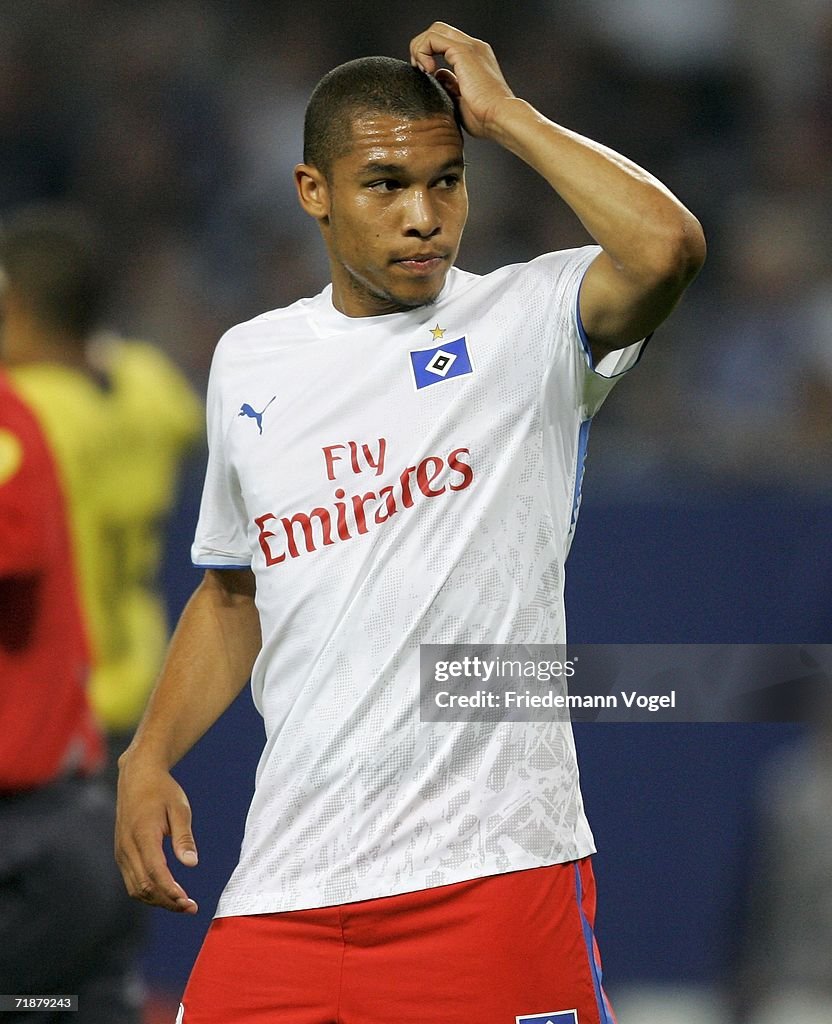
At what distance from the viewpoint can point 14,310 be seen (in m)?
4.79

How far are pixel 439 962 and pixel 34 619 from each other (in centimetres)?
125

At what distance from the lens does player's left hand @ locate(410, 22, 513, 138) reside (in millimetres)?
2408

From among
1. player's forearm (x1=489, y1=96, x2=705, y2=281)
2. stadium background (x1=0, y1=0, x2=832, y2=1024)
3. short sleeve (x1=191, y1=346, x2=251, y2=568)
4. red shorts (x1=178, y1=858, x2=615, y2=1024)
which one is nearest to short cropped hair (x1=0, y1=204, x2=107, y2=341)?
stadium background (x1=0, y1=0, x2=832, y2=1024)

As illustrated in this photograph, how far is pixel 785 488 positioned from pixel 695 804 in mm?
1025

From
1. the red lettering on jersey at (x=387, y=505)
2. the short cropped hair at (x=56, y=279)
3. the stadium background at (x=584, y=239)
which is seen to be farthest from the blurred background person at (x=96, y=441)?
the red lettering on jersey at (x=387, y=505)

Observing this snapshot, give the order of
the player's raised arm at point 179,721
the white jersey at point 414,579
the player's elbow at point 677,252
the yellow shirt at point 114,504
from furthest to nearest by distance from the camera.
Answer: the yellow shirt at point 114,504
the player's raised arm at point 179,721
the white jersey at point 414,579
the player's elbow at point 677,252

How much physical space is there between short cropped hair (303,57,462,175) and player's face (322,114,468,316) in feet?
0.06

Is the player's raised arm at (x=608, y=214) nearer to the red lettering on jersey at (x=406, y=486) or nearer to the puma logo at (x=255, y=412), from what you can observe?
the red lettering on jersey at (x=406, y=486)

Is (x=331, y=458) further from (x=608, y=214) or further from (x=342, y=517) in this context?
(x=608, y=214)

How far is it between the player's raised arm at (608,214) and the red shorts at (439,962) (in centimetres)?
81

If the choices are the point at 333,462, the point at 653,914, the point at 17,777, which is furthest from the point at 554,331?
the point at 653,914

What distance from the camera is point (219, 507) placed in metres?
2.68

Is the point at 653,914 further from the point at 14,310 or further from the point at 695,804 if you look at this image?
the point at 14,310

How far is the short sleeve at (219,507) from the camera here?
263 cm
